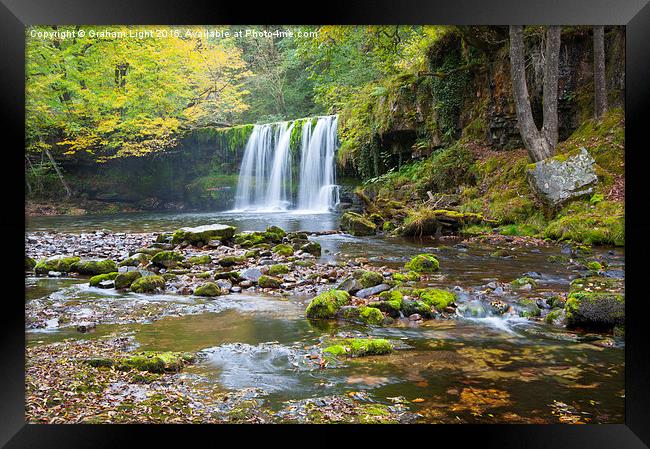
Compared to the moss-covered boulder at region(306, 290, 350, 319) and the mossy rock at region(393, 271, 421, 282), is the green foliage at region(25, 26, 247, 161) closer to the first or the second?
the moss-covered boulder at region(306, 290, 350, 319)

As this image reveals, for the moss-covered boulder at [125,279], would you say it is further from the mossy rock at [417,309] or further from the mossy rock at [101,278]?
the mossy rock at [417,309]

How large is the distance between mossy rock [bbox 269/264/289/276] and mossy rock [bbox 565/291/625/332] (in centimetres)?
336

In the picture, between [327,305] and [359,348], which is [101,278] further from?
[359,348]

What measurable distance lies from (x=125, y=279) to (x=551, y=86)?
27.8 feet

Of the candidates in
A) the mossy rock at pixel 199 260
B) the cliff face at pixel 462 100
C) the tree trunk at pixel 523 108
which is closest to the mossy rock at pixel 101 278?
the mossy rock at pixel 199 260

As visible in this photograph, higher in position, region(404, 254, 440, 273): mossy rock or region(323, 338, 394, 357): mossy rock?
region(404, 254, 440, 273): mossy rock

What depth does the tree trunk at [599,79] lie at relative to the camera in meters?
6.68

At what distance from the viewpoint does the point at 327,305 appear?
4.25 m

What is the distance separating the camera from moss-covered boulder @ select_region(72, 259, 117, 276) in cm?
536

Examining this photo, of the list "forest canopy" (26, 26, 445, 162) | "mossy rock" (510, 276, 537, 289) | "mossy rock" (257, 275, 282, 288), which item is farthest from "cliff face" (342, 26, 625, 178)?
"mossy rock" (257, 275, 282, 288)

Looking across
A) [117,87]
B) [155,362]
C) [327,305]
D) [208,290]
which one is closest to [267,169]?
[117,87]
